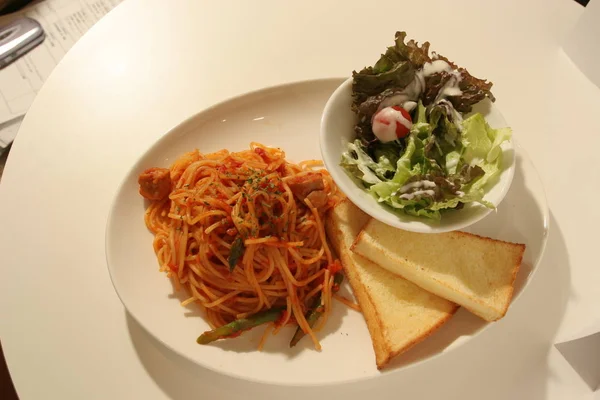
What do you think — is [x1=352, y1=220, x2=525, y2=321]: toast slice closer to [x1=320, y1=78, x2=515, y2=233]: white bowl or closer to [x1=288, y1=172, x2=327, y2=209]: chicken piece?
[x1=320, y1=78, x2=515, y2=233]: white bowl

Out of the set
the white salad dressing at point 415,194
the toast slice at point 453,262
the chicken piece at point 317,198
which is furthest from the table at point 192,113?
the chicken piece at point 317,198

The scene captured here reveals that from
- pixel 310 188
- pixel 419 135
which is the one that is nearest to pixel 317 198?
pixel 310 188

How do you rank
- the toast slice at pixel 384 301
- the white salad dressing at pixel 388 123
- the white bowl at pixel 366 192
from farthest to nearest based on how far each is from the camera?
1. the white salad dressing at pixel 388 123
2. the white bowl at pixel 366 192
3. the toast slice at pixel 384 301

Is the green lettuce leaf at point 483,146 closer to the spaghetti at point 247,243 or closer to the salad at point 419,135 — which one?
the salad at point 419,135

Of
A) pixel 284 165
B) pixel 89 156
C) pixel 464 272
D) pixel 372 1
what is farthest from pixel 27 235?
pixel 372 1

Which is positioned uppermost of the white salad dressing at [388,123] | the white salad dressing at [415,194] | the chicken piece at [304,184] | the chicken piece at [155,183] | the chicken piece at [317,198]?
the white salad dressing at [388,123]

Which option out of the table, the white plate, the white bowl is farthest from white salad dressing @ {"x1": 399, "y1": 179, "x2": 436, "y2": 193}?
the table
